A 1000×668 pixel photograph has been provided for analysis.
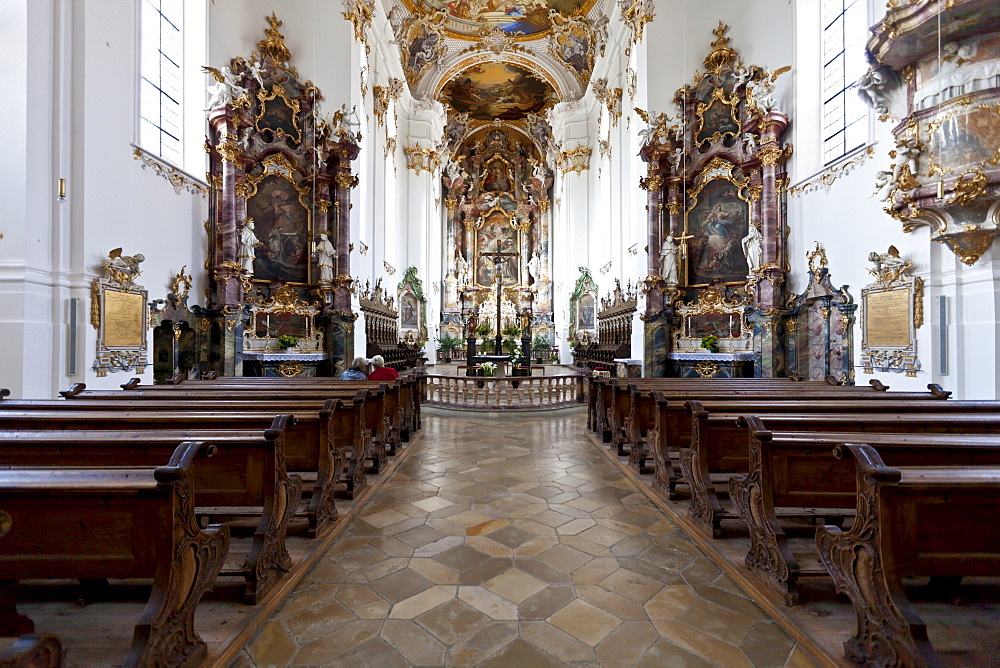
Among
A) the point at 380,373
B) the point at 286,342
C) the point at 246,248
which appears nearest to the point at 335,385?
the point at 380,373

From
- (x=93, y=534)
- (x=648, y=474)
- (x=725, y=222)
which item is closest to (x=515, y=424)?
(x=648, y=474)

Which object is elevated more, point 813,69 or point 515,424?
point 813,69

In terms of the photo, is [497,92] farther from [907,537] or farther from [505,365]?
[907,537]

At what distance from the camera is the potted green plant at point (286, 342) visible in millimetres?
11008

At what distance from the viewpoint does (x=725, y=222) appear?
37.3ft

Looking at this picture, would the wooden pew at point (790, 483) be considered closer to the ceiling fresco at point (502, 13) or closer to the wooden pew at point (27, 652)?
the wooden pew at point (27, 652)

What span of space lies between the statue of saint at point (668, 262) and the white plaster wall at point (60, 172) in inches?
420

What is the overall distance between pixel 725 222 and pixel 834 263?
10.4 feet

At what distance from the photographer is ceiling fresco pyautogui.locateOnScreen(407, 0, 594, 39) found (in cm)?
1717

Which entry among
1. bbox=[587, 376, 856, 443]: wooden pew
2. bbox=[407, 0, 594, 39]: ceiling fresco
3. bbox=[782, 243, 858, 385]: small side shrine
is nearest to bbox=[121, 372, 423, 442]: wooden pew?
bbox=[587, 376, 856, 443]: wooden pew

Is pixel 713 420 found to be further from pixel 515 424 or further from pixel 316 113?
pixel 316 113

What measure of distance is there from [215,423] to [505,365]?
1117cm

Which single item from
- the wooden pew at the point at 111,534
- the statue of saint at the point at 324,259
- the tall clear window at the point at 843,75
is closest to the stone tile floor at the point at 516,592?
the wooden pew at the point at 111,534

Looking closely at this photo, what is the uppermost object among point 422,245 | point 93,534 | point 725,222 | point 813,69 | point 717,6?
point 717,6
